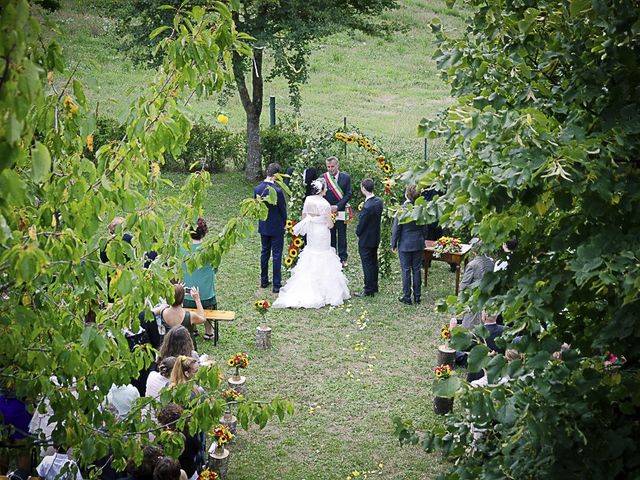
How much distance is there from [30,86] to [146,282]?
7.54ft

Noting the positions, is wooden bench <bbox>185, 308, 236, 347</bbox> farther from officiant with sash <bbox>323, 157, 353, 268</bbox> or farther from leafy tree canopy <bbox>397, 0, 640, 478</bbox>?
leafy tree canopy <bbox>397, 0, 640, 478</bbox>

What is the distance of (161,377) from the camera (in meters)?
8.32

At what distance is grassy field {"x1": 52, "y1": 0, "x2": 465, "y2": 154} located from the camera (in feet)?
95.3

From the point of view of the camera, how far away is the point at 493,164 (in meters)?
4.30

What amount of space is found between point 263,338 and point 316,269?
2.23 metres

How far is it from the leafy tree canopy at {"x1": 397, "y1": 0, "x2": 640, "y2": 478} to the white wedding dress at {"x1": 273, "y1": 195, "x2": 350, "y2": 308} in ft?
28.3

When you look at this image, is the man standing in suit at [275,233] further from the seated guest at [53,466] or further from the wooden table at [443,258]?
the seated guest at [53,466]

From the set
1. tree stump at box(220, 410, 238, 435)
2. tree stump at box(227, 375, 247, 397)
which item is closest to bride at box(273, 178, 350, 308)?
tree stump at box(227, 375, 247, 397)

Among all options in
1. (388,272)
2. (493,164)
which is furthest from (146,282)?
(388,272)

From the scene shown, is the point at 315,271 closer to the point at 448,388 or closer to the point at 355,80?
the point at 448,388

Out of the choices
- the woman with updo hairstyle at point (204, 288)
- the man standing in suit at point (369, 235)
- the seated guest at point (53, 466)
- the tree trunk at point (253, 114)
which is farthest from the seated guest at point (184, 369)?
the tree trunk at point (253, 114)

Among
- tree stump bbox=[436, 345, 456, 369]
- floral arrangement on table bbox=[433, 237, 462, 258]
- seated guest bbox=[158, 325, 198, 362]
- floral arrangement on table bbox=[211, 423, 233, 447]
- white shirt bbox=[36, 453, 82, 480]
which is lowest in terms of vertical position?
tree stump bbox=[436, 345, 456, 369]

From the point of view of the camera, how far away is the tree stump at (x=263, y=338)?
12102mm

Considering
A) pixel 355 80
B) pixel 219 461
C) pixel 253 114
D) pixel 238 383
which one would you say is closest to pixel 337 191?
pixel 238 383
